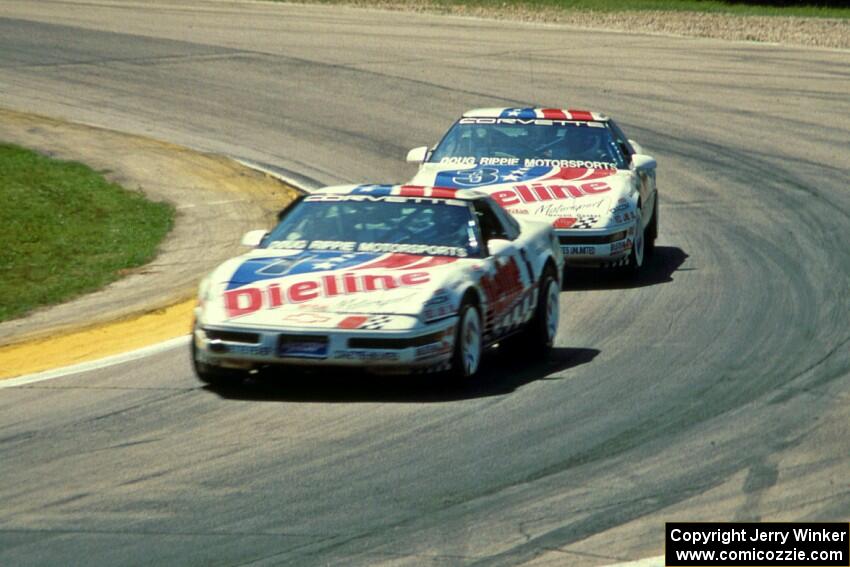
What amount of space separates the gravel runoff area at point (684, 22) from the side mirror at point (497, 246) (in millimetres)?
23568

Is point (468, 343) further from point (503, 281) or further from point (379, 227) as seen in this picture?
point (379, 227)

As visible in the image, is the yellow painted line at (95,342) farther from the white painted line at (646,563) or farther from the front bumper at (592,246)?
the white painted line at (646,563)

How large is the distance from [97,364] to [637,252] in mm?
5936

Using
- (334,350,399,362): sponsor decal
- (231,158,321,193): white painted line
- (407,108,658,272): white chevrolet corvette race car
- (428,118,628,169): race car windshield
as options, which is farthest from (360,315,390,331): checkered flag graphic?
(231,158,321,193): white painted line

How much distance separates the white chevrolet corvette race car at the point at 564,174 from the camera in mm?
15242

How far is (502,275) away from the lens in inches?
460

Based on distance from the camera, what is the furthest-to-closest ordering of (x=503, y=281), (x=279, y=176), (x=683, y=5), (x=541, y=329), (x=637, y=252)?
(x=683, y=5)
(x=279, y=176)
(x=637, y=252)
(x=541, y=329)
(x=503, y=281)

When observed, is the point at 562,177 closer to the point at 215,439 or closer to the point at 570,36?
the point at 215,439

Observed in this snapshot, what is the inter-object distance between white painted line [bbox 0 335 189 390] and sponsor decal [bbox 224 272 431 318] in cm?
147

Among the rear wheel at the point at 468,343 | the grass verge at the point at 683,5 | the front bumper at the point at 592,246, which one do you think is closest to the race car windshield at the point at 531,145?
the front bumper at the point at 592,246

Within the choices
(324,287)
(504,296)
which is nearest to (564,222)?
(504,296)

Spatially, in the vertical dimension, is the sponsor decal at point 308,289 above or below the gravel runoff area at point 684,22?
above

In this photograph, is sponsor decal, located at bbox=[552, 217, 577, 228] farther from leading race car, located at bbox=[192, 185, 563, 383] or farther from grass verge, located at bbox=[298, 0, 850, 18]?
grass verge, located at bbox=[298, 0, 850, 18]

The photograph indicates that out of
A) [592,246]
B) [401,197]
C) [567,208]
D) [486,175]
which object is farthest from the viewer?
[486,175]
